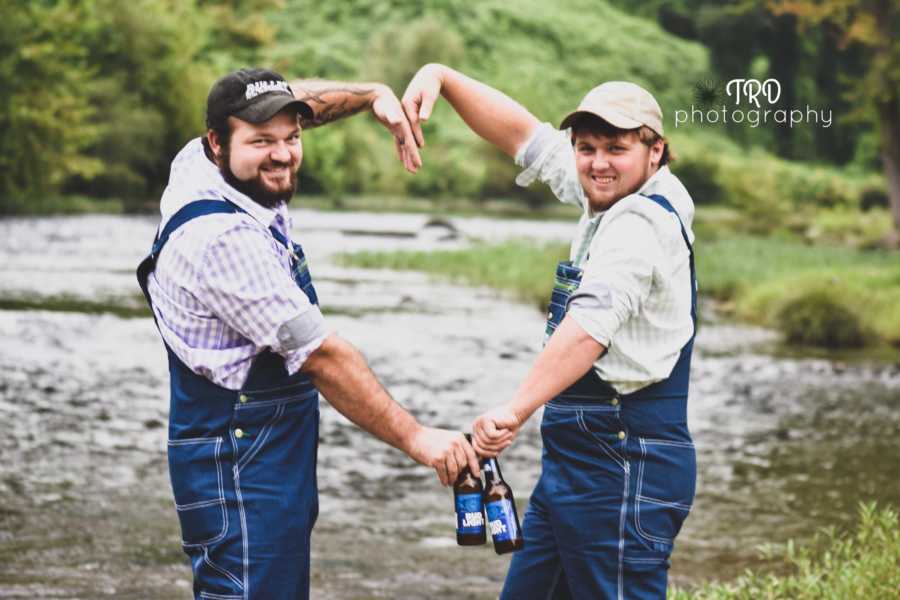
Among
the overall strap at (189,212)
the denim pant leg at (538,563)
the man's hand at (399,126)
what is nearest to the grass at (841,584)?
the denim pant leg at (538,563)

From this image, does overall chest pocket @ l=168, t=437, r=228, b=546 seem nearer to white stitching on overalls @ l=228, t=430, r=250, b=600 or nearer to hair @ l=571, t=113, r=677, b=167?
white stitching on overalls @ l=228, t=430, r=250, b=600

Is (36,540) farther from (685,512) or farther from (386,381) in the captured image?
(386,381)

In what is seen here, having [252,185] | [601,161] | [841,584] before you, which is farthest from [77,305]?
[601,161]

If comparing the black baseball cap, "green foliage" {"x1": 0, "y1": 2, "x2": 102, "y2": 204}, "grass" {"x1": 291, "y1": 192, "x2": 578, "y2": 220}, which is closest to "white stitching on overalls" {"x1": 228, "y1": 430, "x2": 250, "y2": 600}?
the black baseball cap

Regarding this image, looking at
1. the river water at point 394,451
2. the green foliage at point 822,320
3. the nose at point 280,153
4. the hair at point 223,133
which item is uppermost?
the hair at point 223,133

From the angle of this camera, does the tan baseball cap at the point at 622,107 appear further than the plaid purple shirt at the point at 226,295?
Yes

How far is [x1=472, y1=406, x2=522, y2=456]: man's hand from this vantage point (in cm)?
379

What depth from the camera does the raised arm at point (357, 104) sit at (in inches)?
173

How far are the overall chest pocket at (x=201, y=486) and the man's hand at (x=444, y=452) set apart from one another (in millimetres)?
609

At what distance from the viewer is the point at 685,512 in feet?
12.8

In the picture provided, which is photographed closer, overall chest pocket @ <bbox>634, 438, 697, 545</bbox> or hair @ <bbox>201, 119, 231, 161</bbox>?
hair @ <bbox>201, 119, 231, 161</bbox>

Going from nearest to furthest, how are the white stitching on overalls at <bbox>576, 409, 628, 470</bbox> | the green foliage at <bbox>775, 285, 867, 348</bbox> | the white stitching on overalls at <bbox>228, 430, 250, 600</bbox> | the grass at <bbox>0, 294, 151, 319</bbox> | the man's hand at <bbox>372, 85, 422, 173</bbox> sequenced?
the white stitching on overalls at <bbox>228, 430, 250, 600</bbox> → the white stitching on overalls at <bbox>576, 409, 628, 470</bbox> → the man's hand at <bbox>372, 85, 422, 173</bbox> → the green foliage at <bbox>775, 285, 867, 348</bbox> → the grass at <bbox>0, 294, 151, 319</bbox>

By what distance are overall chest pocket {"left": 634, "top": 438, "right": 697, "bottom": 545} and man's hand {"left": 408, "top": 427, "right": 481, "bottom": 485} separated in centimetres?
53

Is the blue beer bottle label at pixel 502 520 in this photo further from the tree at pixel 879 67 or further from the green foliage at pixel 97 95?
the green foliage at pixel 97 95
